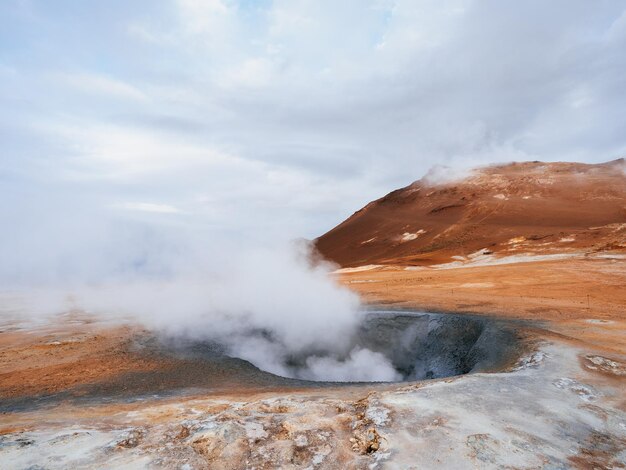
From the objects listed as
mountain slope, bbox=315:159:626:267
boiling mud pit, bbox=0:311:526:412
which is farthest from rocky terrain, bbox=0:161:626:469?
mountain slope, bbox=315:159:626:267

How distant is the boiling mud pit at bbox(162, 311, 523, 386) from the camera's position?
348 inches

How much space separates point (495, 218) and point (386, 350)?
3395 cm

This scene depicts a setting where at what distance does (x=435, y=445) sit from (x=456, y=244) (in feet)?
116

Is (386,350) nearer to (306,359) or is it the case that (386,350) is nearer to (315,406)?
(306,359)

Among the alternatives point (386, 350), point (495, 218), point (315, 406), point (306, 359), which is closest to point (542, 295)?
point (386, 350)

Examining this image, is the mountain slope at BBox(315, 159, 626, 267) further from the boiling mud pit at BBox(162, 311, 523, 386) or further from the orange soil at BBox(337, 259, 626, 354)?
the boiling mud pit at BBox(162, 311, 523, 386)

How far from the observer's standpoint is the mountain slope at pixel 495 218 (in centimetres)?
3216

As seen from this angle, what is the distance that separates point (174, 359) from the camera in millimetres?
7949

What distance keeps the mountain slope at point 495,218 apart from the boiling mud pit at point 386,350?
21.4 m

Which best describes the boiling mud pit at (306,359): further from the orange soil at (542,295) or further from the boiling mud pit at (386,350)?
the orange soil at (542,295)

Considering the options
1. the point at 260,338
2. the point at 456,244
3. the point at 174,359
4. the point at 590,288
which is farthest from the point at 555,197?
the point at 174,359

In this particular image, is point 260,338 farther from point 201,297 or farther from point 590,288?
point 590,288

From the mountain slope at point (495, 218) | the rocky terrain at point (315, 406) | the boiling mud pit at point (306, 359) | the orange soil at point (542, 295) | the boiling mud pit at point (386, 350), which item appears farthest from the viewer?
the mountain slope at point (495, 218)

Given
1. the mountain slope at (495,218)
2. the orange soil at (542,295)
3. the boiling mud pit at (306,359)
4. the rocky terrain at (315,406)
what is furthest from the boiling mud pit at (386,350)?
the mountain slope at (495,218)
